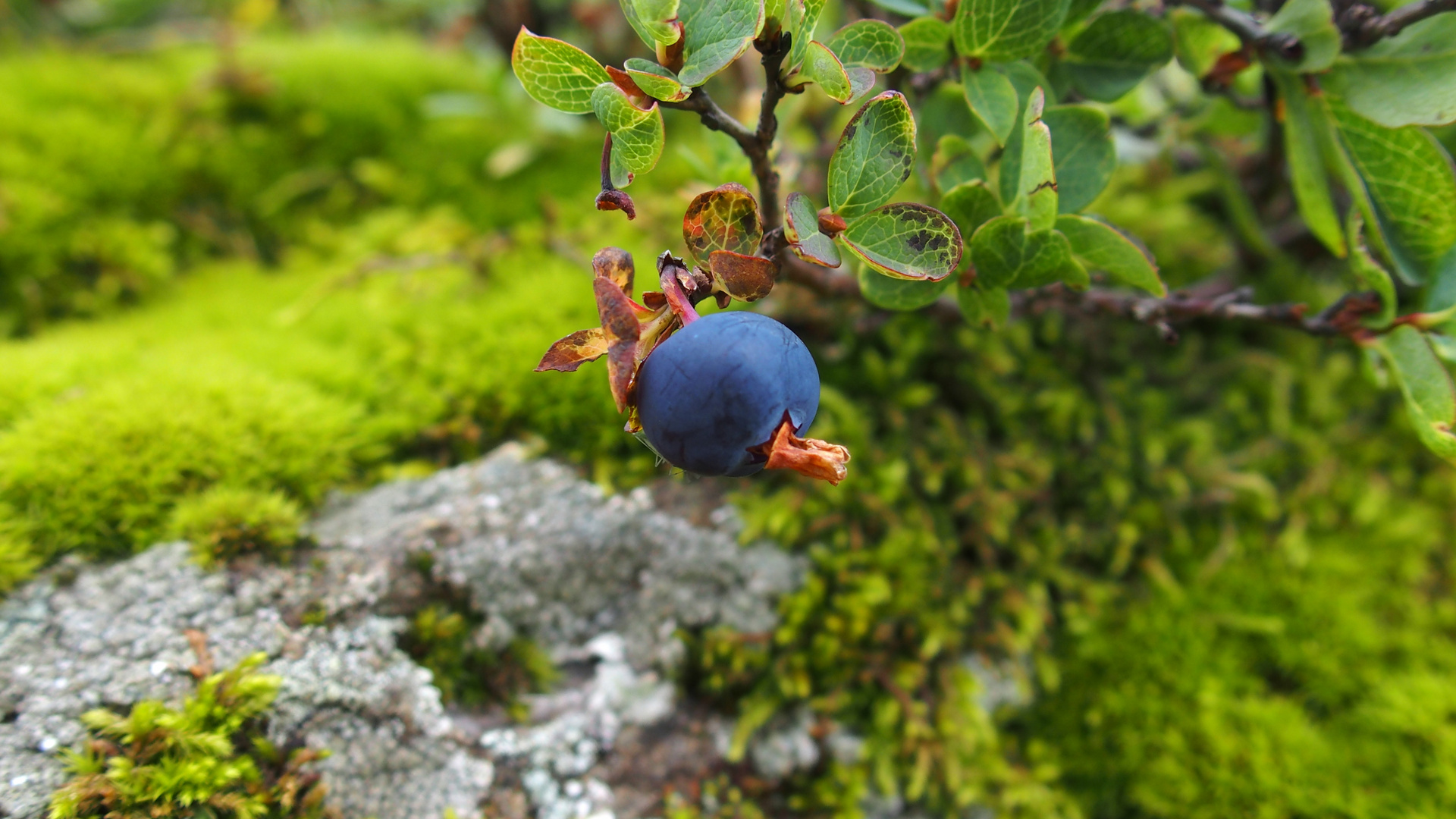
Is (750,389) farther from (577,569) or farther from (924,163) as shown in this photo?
(577,569)

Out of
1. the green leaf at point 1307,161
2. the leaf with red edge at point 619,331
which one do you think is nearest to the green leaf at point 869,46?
the leaf with red edge at point 619,331

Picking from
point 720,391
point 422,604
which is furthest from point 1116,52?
point 422,604

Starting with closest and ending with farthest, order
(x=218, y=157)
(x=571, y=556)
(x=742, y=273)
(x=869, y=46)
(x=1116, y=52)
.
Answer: (x=742, y=273) < (x=869, y=46) < (x=1116, y=52) < (x=571, y=556) < (x=218, y=157)

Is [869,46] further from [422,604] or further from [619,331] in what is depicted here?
[422,604]

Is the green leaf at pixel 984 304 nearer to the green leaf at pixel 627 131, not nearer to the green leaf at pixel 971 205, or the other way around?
the green leaf at pixel 971 205

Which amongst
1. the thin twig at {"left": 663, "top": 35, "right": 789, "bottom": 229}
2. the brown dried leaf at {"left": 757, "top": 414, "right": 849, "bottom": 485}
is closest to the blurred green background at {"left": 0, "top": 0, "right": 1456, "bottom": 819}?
the thin twig at {"left": 663, "top": 35, "right": 789, "bottom": 229}

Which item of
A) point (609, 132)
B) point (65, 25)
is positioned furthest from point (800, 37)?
point (65, 25)
